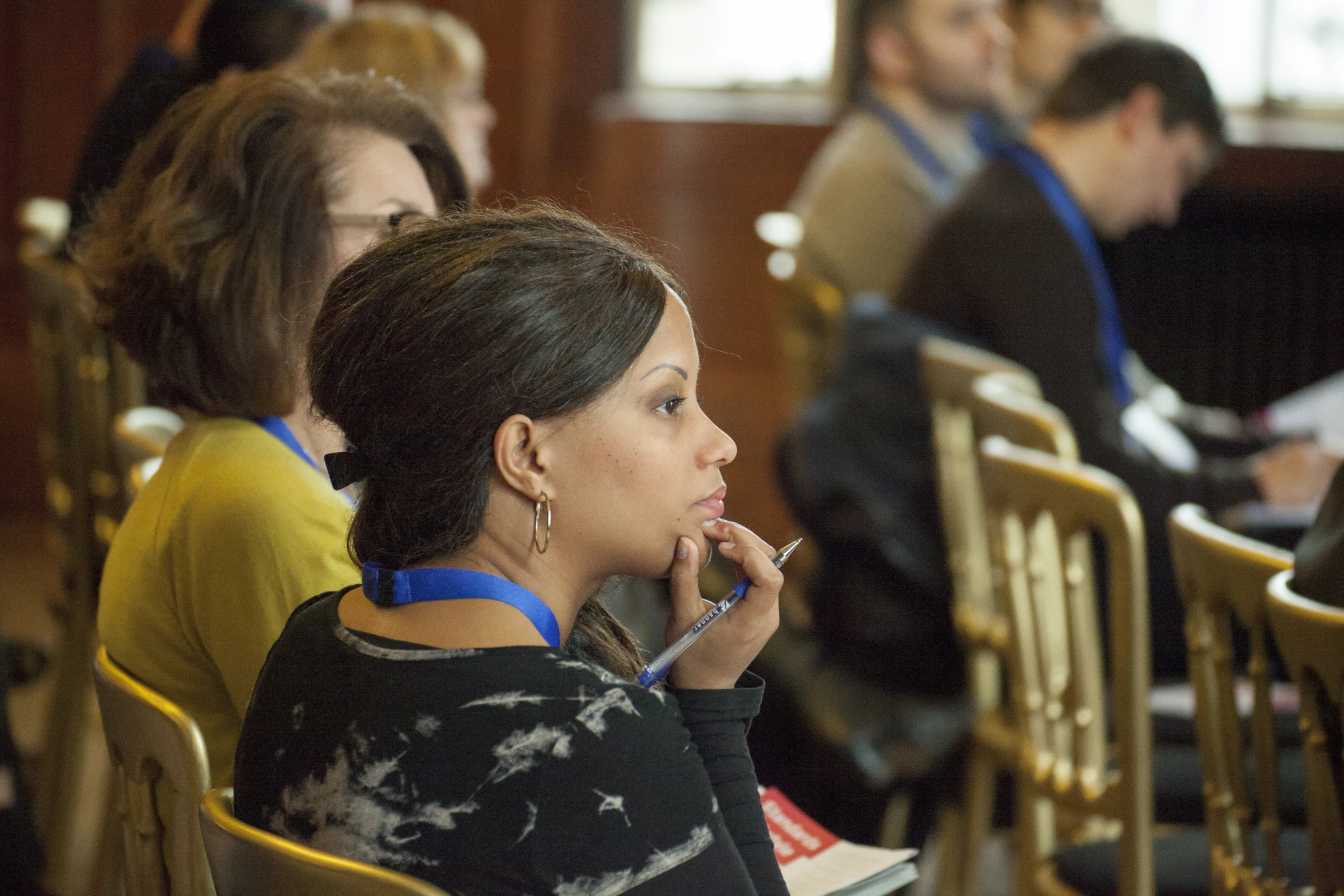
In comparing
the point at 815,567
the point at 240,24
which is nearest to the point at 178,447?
the point at 240,24

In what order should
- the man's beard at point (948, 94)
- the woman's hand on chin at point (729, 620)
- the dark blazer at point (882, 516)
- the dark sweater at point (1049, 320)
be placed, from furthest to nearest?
the man's beard at point (948, 94) < the dark blazer at point (882, 516) < the dark sweater at point (1049, 320) < the woman's hand on chin at point (729, 620)

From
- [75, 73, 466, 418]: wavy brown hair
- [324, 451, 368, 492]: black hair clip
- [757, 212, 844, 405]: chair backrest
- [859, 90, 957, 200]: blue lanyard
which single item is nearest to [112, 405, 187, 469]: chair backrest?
[75, 73, 466, 418]: wavy brown hair

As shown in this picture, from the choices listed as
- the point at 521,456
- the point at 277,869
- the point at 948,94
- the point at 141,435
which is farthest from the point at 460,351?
the point at 948,94

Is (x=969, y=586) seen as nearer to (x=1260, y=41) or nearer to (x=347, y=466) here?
(x=347, y=466)

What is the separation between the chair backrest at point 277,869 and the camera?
83 cm

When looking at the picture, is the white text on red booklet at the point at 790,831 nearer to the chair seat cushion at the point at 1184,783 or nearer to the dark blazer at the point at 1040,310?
the chair seat cushion at the point at 1184,783

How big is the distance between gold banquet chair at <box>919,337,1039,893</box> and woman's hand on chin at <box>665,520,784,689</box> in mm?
1344

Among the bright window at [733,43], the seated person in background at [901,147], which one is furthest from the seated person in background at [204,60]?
the bright window at [733,43]

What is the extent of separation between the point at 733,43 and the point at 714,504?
4056 millimetres

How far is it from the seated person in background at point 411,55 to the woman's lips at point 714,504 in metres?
1.54

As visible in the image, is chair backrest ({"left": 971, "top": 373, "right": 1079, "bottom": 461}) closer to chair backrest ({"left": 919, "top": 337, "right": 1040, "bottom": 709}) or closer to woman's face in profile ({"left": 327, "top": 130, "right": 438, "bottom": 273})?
chair backrest ({"left": 919, "top": 337, "right": 1040, "bottom": 709})

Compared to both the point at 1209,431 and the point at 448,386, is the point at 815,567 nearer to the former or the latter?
the point at 1209,431

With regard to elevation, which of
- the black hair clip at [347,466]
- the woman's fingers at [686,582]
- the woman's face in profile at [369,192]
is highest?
the woman's face in profile at [369,192]

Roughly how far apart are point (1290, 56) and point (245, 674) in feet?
13.2
